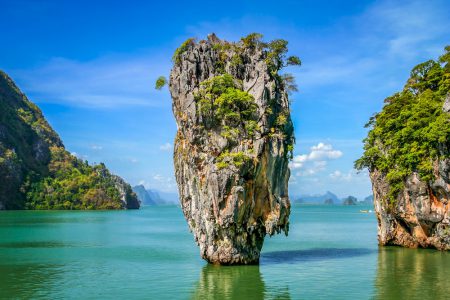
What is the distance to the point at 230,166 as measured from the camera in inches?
1270

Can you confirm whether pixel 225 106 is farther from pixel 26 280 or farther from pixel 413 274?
pixel 26 280

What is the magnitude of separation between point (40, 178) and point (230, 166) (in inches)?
6465

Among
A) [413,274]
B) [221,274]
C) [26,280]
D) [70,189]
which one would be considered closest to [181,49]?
[221,274]

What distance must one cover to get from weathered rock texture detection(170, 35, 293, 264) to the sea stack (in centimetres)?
1333

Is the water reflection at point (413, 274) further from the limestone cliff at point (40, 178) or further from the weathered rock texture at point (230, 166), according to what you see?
the limestone cliff at point (40, 178)

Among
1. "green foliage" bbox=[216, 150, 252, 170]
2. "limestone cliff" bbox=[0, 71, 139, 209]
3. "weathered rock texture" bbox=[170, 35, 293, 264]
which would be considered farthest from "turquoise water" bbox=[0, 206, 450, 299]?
"limestone cliff" bbox=[0, 71, 139, 209]

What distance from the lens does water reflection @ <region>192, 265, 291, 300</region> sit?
2719cm

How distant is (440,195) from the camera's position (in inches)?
1593

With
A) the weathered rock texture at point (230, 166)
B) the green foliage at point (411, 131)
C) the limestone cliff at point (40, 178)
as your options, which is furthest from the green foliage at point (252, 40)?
the limestone cliff at point (40, 178)

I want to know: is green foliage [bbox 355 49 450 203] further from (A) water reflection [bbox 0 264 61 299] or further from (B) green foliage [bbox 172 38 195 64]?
(A) water reflection [bbox 0 264 61 299]

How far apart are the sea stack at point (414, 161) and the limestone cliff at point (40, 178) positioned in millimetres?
142158

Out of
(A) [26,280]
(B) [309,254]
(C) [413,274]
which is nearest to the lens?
(A) [26,280]

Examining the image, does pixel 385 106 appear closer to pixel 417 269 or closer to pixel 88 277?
pixel 417 269

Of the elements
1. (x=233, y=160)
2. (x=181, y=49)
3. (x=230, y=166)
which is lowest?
(x=230, y=166)
